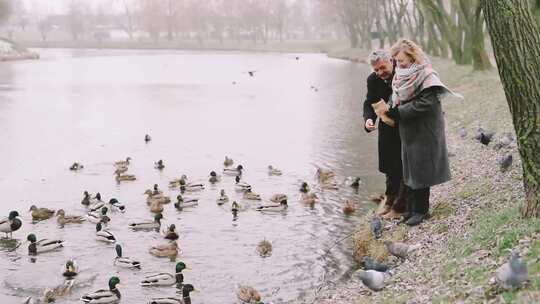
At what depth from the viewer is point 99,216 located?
13.9 m

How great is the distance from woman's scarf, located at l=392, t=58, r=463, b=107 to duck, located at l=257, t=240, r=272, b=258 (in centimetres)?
390

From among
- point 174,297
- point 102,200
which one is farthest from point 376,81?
point 102,200

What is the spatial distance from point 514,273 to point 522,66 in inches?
108

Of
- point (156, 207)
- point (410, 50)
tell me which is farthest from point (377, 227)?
point (156, 207)

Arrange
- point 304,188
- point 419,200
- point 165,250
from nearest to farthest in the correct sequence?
1. point 419,200
2. point 165,250
3. point 304,188

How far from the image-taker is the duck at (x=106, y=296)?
31.3ft

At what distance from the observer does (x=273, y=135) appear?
25.2 m

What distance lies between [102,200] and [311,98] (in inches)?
906

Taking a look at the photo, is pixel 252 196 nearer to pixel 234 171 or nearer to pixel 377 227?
pixel 234 171

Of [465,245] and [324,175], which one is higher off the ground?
[465,245]

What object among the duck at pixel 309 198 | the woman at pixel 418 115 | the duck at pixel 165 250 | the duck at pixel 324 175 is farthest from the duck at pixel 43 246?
the duck at pixel 324 175

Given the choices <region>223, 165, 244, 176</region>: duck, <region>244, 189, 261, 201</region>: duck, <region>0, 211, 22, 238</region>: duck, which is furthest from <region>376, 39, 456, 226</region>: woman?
<region>223, 165, 244, 176</region>: duck

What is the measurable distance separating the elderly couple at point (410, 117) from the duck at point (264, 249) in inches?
108

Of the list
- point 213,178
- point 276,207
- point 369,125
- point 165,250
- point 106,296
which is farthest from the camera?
point 213,178
